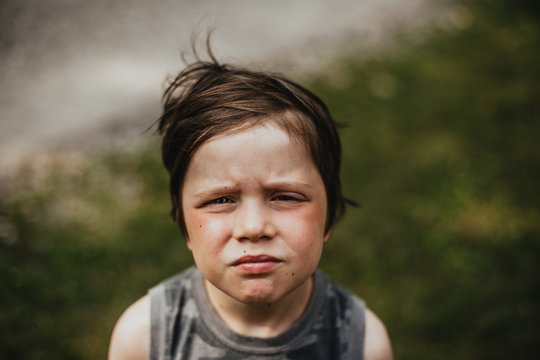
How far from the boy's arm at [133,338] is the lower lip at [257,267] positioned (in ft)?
1.88

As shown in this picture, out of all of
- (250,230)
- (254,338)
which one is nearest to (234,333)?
(254,338)

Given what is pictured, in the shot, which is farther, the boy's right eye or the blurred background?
the blurred background

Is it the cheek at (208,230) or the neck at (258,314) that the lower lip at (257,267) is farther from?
the neck at (258,314)

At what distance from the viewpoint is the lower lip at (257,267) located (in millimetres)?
1363

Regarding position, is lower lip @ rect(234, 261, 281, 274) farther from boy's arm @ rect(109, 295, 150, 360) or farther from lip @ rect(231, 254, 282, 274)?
boy's arm @ rect(109, 295, 150, 360)

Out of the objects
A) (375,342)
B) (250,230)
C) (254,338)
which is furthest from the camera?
(375,342)

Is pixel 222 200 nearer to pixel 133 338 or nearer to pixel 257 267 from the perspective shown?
pixel 257 267

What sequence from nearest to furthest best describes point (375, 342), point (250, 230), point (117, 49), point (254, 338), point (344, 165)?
point (250, 230), point (254, 338), point (375, 342), point (344, 165), point (117, 49)

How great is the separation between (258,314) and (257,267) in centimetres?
37

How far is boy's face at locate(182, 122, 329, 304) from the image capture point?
53.7 inches

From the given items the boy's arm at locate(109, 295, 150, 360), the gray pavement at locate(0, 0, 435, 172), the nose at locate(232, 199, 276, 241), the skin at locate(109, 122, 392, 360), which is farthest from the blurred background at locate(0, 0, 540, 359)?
the nose at locate(232, 199, 276, 241)

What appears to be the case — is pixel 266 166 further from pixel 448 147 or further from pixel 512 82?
pixel 512 82

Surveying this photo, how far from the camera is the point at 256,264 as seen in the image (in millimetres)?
1366

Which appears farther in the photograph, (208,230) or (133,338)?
(133,338)
